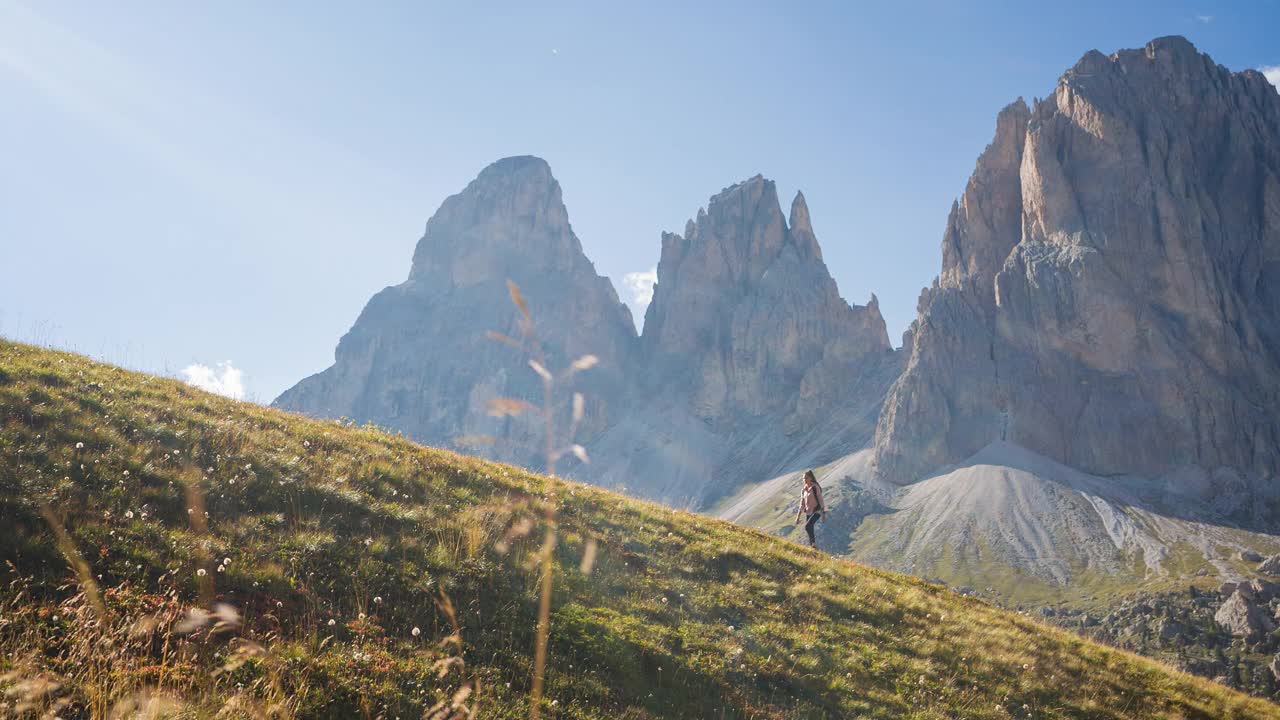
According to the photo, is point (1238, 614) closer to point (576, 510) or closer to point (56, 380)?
point (576, 510)

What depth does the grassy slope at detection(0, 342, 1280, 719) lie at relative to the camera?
6945mm

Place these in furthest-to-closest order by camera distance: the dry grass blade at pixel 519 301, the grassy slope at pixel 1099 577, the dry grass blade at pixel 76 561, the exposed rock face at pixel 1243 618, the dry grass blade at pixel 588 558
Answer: the grassy slope at pixel 1099 577 → the exposed rock face at pixel 1243 618 → the dry grass blade at pixel 588 558 → the dry grass blade at pixel 519 301 → the dry grass blade at pixel 76 561

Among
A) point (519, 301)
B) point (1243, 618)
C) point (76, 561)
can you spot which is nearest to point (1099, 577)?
point (1243, 618)

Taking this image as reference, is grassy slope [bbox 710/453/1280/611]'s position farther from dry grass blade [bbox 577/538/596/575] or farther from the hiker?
dry grass blade [bbox 577/538/596/575]

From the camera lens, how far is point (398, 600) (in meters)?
9.27

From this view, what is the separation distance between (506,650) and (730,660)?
405 cm

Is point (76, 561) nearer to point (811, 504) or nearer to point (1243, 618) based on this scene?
point (811, 504)

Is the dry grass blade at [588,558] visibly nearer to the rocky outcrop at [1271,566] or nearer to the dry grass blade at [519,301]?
the dry grass blade at [519,301]

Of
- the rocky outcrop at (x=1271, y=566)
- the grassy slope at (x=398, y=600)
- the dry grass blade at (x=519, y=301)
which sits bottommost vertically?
the rocky outcrop at (x=1271, y=566)

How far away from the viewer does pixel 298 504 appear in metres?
11.4

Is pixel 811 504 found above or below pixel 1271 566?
above

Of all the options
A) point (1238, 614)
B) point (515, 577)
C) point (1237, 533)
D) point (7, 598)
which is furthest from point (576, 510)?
point (1237, 533)

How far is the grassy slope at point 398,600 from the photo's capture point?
6.95 metres

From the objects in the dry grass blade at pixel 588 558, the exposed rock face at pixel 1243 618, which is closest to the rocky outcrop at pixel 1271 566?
the exposed rock face at pixel 1243 618
